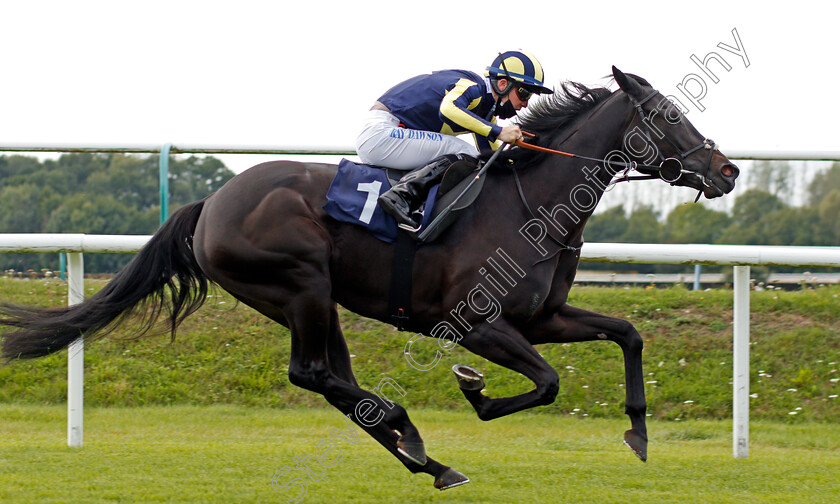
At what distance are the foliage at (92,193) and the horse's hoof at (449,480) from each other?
3000mm

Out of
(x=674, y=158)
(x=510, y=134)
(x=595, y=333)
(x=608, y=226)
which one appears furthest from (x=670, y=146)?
(x=608, y=226)

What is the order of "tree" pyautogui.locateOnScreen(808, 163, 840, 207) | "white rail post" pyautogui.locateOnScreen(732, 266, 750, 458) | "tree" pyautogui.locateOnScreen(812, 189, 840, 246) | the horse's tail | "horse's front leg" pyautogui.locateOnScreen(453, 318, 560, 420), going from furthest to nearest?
1. "tree" pyautogui.locateOnScreen(812, 189, 840, 246)
2. "tree" pyautogui.locateOnScreen(808, 163, 840, 207)
3. "white rail post" pyautogui.locateOnScreen(732, 266, 750, 458)
4. the horse's tail
5. "horse's front leg" pyautogui.locateOnScreen(453, 318, 560, 420)

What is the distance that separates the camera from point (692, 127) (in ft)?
12.4

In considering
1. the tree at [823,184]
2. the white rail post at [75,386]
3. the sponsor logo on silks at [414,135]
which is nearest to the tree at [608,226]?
the tree at [823,184]

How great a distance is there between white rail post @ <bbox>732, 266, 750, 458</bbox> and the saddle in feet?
5.18

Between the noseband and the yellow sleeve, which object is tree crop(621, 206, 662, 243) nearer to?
the noseband

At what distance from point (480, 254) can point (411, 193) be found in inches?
15.5

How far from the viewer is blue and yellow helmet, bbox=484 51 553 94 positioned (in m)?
3.86

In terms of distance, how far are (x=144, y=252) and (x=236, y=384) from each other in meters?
1.56

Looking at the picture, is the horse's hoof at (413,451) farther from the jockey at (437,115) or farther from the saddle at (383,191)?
the jockey at (437,115)

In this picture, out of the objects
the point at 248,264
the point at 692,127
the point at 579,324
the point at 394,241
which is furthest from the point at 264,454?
the point at 692,127

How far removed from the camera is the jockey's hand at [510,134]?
3.67m

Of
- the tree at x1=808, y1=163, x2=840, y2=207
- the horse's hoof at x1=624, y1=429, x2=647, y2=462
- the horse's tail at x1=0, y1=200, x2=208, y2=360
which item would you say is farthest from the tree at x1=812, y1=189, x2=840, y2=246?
the horse's tail at x1=0, y1=200, x2=208, y2=360

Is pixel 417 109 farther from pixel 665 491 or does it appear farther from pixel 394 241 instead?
pixel 665 491
